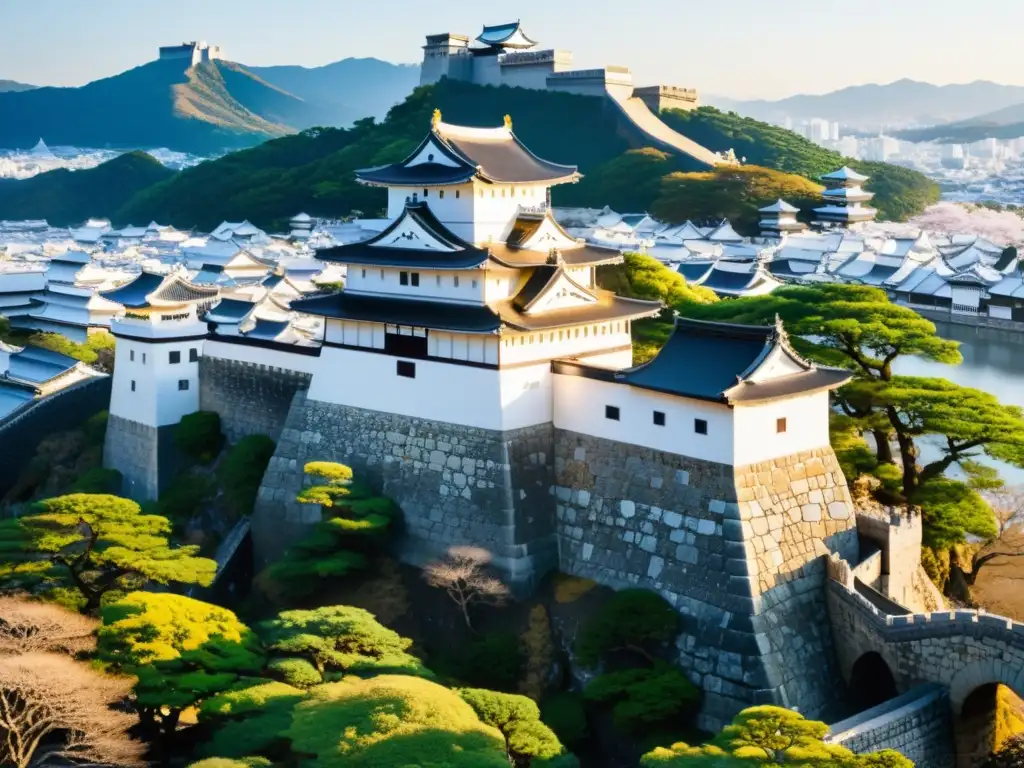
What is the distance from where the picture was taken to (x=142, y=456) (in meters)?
27.2

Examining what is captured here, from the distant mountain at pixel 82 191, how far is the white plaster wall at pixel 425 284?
83.1 metres

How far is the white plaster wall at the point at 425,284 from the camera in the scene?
834 inches

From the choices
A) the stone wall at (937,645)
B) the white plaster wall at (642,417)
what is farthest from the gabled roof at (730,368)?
the stone wall at (937,645)

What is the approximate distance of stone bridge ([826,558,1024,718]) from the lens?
16109 mm

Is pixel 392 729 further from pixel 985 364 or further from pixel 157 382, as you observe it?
pixel 985 364

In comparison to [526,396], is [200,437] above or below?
below

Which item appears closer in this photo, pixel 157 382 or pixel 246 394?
pixel 246 394

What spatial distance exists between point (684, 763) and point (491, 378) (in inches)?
320

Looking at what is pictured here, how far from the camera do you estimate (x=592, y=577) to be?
19938mm

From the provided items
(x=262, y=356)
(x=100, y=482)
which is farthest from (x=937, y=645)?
(x=100, y=482)

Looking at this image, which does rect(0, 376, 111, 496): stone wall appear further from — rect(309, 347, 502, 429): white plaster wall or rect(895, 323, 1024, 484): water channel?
rect(895, 323, 1024, 484): water channel

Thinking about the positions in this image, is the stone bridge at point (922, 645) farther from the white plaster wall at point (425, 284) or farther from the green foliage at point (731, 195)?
the green foliage at point (731, 195)

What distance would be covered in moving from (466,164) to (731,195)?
49463 millimetres

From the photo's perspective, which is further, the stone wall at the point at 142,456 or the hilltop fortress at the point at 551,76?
the hilltop fortress at the point at 551,76
